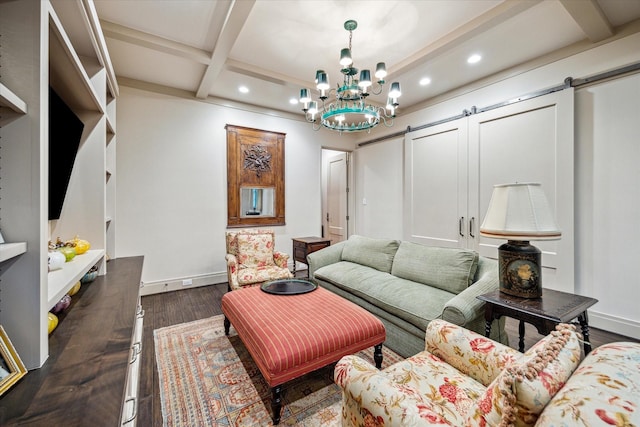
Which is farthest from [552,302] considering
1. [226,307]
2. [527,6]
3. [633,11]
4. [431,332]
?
[633,11]

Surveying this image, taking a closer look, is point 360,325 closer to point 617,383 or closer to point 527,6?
point 617,383

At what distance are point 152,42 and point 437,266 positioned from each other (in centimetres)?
345

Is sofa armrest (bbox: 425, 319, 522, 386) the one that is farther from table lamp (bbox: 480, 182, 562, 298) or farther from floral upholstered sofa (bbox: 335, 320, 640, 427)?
table lamp (bbox: 480, 182, 562, 298)

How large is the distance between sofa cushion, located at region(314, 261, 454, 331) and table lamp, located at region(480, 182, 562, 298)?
522mm

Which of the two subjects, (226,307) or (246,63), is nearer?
(226,307)

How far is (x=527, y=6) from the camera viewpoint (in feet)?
6.70

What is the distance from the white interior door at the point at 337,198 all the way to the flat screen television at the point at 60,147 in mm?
4591

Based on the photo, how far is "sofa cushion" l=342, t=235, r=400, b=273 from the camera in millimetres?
2939

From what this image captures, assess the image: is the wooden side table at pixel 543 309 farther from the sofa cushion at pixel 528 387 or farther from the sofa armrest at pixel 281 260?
the sofa armrest at pixel 281 260

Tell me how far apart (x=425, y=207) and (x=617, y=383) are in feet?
11.8

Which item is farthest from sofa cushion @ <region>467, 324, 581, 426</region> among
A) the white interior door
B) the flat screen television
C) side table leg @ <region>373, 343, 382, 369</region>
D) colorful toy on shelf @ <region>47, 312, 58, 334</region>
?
the white interior door

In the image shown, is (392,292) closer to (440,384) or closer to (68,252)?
(440,384)

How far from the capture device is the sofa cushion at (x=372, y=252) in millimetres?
2939

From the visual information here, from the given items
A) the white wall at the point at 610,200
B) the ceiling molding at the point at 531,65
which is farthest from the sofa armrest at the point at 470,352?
the ceiling molding at the point at 531,65
